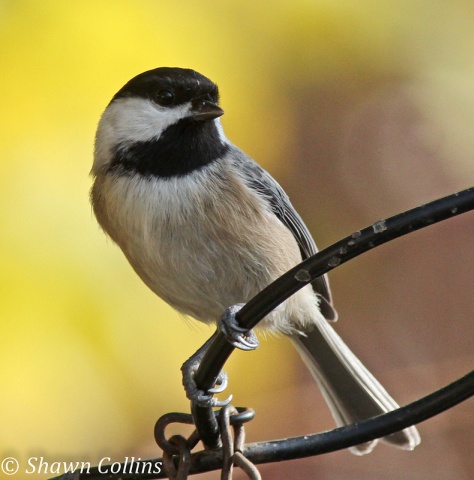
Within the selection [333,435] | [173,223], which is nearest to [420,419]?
[333,435]

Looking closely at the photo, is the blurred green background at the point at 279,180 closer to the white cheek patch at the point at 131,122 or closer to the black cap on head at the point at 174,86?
the white cheek patch at the point at 131,122

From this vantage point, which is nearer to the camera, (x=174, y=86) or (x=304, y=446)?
(x=304, y=446)

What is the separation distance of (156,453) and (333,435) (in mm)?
835

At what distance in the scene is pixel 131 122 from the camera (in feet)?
5.42

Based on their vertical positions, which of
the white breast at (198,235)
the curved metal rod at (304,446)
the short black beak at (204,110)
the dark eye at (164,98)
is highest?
the dark eye at (164,98)

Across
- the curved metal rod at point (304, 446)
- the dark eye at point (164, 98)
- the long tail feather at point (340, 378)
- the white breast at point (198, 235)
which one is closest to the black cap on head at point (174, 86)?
the dark eye at point (164, 98)

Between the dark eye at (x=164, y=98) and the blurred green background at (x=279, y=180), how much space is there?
400 mm

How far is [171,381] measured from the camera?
197 centimetres

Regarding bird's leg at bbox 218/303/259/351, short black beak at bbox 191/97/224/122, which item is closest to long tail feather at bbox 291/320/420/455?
short black beak at bbox 191/97/224/122

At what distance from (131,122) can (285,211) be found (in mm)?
415

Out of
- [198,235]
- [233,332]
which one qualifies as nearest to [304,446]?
[233,332]

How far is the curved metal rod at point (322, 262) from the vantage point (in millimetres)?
907

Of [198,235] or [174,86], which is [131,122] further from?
[198,235]

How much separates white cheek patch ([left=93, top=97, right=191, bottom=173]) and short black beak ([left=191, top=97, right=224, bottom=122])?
0.6 inches
